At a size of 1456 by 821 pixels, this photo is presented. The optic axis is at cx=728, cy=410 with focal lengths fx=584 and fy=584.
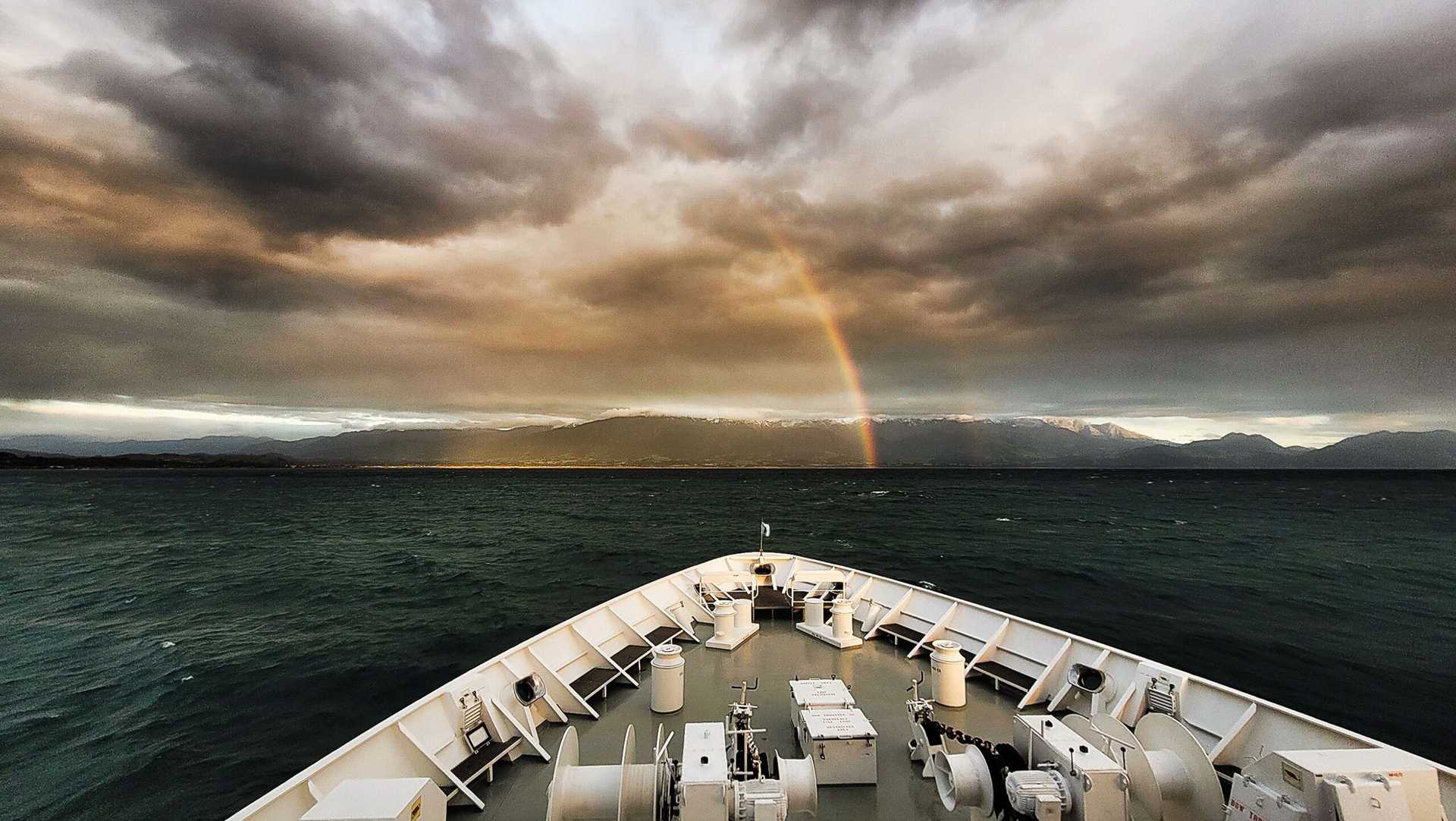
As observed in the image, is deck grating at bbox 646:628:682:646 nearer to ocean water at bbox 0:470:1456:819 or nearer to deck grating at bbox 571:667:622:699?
deck grating at bbox 571:667:622:699

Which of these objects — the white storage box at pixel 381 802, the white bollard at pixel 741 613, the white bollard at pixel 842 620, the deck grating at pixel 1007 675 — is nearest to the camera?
the white storage box at pixel 381 802

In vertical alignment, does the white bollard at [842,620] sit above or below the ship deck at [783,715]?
above

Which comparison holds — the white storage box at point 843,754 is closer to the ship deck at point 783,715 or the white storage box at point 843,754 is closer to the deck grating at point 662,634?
the ship deck at point 783,715

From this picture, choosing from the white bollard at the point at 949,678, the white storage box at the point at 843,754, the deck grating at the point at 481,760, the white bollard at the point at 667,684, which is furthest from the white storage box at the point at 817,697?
the deck grating at the point at 481,760

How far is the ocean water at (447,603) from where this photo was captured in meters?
16.3

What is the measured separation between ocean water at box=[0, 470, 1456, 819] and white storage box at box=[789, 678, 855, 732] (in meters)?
12.9

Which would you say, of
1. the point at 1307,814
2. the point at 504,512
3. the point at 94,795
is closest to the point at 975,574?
the point at 1307,814

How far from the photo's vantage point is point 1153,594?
36.5 m

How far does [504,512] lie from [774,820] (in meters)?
87.7

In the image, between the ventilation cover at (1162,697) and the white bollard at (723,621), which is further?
the white bollard at (723,621)

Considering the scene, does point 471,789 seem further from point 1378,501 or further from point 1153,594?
point 1378,501

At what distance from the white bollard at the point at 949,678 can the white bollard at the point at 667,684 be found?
4436 millimetres

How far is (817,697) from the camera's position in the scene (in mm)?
8500

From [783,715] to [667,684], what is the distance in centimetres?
206
